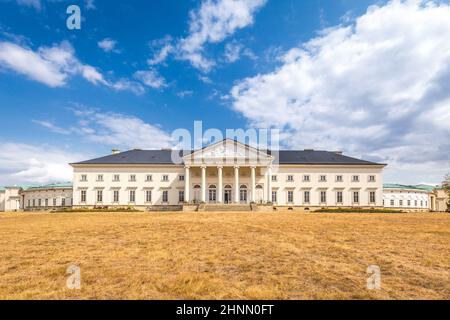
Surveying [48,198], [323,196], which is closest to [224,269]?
[323,196]

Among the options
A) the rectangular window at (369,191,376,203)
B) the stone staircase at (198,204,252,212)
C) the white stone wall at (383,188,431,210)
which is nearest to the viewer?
the stone staircase at (198,204,252,212)

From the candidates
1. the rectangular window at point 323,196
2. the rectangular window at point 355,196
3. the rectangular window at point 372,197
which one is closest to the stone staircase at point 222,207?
the rectangular window at point 323,196

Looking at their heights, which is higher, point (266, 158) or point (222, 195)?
point (266, 158)

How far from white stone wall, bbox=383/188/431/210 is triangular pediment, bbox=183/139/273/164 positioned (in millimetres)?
38880

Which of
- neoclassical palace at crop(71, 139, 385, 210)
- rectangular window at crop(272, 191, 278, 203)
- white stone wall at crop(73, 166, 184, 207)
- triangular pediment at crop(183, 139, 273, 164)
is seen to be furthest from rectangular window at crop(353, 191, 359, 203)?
white stone wall at crop(73, 166, 184, 207)

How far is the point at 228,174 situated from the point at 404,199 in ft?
153

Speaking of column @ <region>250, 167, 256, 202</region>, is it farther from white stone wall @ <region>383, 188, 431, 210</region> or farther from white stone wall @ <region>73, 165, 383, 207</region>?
white stone wall @ <region>383, 188, 431, 210</region>

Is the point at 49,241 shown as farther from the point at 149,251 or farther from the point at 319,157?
the point at 319,157

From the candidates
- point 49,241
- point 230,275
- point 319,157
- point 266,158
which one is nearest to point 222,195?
point 266,158

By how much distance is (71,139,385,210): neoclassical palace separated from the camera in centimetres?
3978

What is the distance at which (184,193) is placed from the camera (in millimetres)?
39906

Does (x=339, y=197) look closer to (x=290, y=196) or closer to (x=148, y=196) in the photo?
(x=290, y=196)
